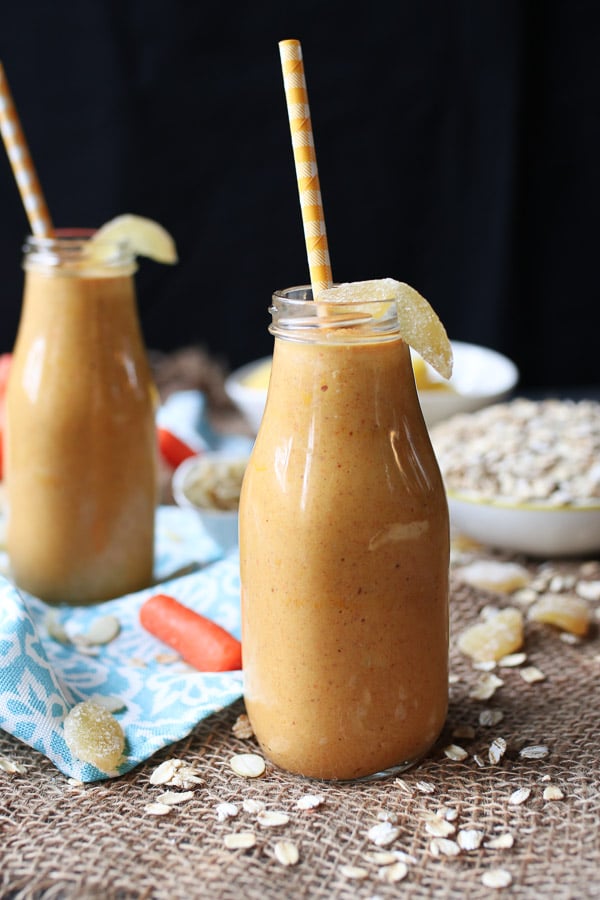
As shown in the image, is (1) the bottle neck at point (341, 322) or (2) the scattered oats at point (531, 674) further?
(2) the scattered oats at point (531, 674)

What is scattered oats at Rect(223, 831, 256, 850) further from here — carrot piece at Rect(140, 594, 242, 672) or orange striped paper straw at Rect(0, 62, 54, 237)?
orange striped paper straw at Rect(0, 62, 54, 237)

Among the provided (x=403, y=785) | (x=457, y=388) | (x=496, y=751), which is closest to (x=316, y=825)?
(x=403, y=785)

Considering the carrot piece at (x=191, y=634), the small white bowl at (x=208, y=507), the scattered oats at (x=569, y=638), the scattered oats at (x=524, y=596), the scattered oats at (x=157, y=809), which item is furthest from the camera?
the small white bowl at (x=208, y=507)

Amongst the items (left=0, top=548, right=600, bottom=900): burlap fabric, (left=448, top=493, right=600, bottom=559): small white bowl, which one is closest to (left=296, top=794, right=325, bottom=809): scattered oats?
(left=0, top=548, right=600, bottom=900): burlap fabric

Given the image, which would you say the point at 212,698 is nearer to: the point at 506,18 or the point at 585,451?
the point at 585,451

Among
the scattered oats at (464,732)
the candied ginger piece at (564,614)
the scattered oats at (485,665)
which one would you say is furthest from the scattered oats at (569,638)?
the scattered oats at (464,732)

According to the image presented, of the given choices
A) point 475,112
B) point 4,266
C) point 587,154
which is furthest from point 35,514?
point 587,154

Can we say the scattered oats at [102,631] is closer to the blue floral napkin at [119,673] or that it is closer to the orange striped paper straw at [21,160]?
the blue floral napkin at [119,673]
